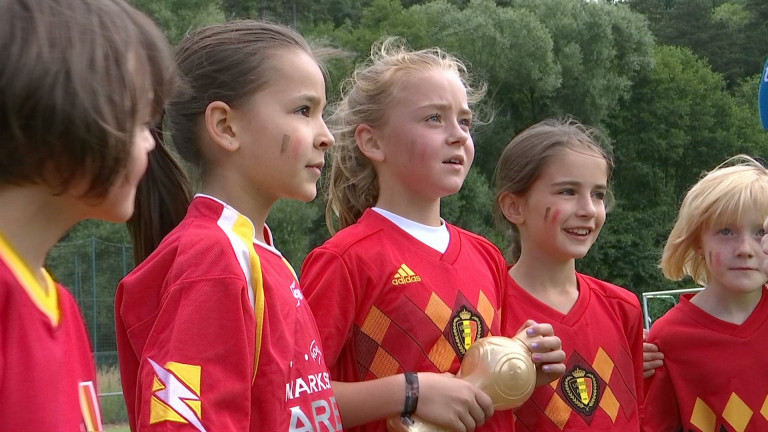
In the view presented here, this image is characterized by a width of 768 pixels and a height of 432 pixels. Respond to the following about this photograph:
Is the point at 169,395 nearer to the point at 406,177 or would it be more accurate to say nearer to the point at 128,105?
the point at 128,105

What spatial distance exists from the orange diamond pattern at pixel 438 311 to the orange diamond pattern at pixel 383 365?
185 mm

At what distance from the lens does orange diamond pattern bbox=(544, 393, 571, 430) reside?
139 inches

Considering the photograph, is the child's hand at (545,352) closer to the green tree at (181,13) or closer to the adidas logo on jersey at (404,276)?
the adidas logo on jersey at (404,276)

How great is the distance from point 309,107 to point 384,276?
2.20 ft

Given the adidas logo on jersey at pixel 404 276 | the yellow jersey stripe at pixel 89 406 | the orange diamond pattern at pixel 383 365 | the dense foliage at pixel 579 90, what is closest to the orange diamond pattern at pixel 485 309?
the adidas logo on jersey at pixel 404 276

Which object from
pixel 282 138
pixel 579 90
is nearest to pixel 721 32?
pixel 579 90

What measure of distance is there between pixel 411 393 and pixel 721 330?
1490 millimetres

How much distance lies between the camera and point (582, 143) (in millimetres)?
3973

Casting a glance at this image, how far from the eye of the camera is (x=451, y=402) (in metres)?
3.00

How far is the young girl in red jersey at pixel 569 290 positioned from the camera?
357 centimetres

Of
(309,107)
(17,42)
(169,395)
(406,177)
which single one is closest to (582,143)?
(406,177)

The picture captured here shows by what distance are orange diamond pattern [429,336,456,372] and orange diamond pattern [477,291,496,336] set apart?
18cm

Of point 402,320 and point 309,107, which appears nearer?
point 309,107

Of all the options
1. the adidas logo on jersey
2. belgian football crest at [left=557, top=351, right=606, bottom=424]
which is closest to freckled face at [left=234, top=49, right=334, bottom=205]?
the adidas logo on jersey
